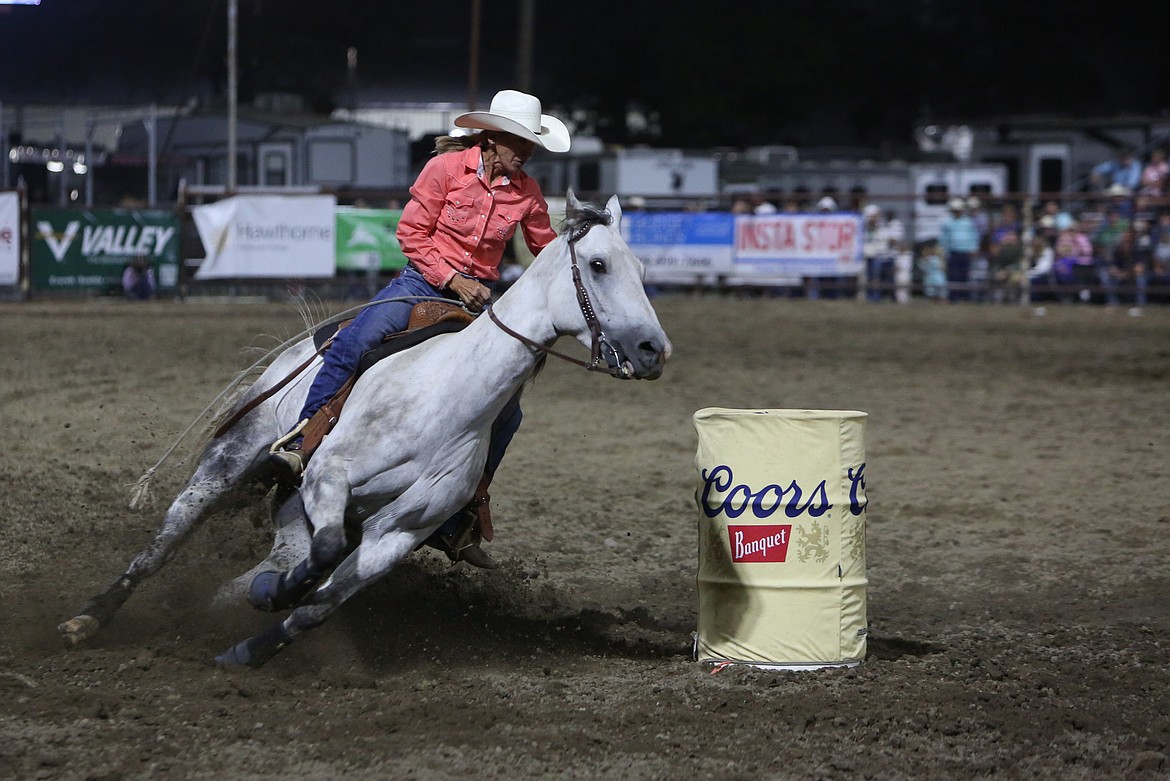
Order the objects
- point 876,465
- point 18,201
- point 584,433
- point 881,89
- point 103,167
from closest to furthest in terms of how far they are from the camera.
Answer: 1. point 876,465
2. point 584,433
3. point 18,201
4. point 103,167
5. point 881,89

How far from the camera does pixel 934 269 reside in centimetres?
2153

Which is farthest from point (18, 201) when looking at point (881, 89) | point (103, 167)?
point (881, 89)

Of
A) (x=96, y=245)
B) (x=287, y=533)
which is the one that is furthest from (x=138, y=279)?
(x=287, y=533)

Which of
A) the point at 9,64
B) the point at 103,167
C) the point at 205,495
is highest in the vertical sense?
the point at 9,64

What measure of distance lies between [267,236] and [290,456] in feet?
49.6

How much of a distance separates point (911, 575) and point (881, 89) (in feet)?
126

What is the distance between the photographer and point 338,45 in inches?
1503

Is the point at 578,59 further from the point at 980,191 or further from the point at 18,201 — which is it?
the point at 18,201

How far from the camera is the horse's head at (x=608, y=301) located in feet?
13.9

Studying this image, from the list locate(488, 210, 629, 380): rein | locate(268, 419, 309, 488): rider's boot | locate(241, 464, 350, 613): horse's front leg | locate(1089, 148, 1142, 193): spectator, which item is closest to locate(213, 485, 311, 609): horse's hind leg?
locate(268, 419, 309, 488): rider's boot

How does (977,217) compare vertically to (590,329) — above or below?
above

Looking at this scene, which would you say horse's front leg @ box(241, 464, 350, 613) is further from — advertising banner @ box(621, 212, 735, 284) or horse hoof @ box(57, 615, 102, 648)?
advertising banner @ box(621, 212, 735, 284)

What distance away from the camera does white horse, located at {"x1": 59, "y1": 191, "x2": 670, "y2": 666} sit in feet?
14.3

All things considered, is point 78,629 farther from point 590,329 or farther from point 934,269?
point 934,269
